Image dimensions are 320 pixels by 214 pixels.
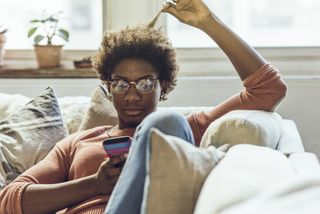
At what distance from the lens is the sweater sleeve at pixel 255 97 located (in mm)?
1937

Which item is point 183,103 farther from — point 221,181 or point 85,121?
point 221,181

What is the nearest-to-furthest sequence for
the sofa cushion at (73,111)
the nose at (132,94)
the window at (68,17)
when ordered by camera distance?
1. the nose at (132,94)
2. the sofa cushion at (73,111)
3. the window at (68,17)

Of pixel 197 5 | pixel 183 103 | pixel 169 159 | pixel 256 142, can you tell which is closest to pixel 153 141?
pixel 169 159

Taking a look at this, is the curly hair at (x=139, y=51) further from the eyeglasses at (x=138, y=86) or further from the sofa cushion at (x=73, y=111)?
the sofa cushion at (x=73, y=111)

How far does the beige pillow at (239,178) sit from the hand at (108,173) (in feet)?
1.25

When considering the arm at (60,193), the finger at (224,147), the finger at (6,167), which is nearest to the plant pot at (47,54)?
the finger at (6,167)

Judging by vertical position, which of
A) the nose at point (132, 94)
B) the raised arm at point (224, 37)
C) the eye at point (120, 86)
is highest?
the raised arm at point (224, 37)

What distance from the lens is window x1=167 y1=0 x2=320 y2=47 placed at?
2885mm

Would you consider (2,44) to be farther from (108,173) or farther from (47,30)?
(108,173)

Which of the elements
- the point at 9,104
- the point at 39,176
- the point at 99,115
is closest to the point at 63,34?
the point at 9,104

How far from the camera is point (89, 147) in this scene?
73.6 inches

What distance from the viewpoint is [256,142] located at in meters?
1.66

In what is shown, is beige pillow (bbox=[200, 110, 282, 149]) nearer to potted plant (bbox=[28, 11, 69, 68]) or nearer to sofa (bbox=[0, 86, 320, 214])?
sofa (bbox=[0, 86, 320, 214])

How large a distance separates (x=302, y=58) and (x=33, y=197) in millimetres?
1528
